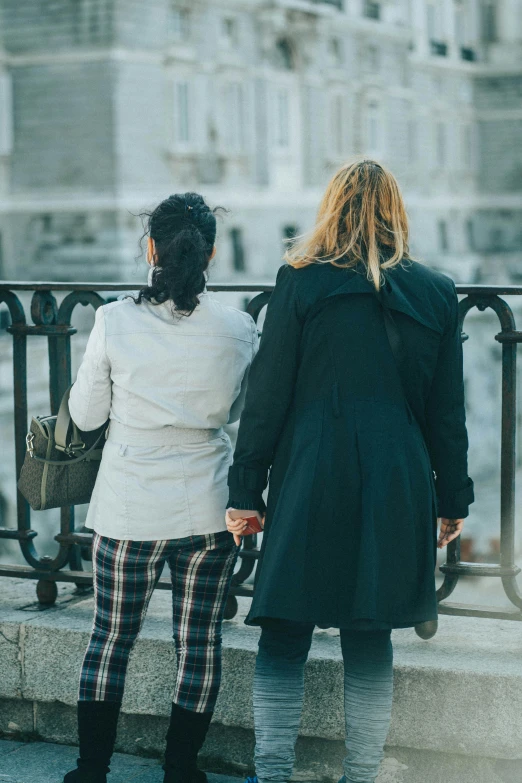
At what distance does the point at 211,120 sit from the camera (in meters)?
30.2

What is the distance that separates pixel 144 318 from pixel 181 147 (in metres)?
26.8

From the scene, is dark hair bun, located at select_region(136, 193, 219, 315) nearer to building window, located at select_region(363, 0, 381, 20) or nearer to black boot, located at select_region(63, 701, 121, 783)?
black boot, located at select_region(63, 701, 121, 783)

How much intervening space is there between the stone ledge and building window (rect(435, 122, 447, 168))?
40.4 m

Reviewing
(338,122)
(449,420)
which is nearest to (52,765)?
(449,420)

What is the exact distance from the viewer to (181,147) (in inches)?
1147

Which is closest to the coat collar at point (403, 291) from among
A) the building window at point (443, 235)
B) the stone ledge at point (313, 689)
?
the stone ledge at point (313, 689)

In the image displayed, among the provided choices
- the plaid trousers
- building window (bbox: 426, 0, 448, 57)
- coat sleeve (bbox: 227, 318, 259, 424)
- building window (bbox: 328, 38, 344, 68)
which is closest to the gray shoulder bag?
the plaid trousers

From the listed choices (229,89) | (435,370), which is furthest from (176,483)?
(229,89)

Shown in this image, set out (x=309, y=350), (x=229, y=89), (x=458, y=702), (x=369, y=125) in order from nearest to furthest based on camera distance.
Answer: (x=309, y=350), (x=458, y=702), (x=229, y=89), (x=369, y=125)

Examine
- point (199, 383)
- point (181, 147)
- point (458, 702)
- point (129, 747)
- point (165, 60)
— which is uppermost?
point (165, 60)

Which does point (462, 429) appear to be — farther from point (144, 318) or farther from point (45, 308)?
point (45, 308)

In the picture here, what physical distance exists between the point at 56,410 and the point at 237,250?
89.2 ft

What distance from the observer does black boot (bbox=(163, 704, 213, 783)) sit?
121 inches

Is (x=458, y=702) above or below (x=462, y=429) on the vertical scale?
below
